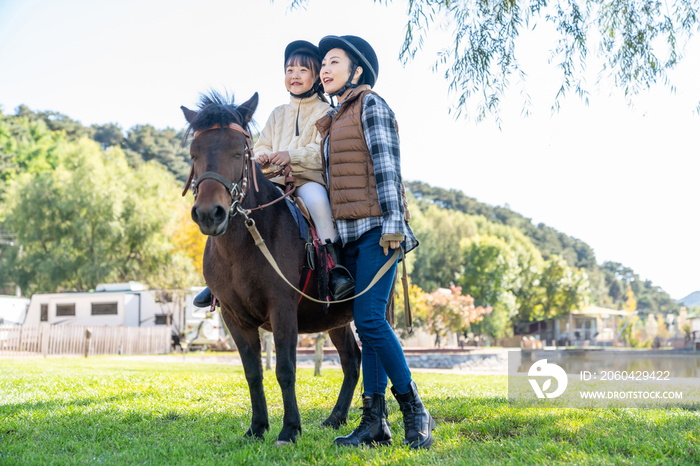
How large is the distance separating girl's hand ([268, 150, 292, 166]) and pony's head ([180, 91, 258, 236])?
28 cm

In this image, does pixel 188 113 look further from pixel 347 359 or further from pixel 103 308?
pixel 103 308

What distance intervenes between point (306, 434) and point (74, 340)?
20252mm

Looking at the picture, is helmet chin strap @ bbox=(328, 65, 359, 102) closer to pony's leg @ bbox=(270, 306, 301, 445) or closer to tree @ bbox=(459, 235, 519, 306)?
pony's leg @ bbox=(270, 306, 301, 445)

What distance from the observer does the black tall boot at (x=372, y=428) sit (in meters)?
3.37

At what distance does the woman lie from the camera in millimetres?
3318

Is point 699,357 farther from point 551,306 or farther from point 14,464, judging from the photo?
point 14,464

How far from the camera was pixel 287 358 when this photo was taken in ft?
10.9

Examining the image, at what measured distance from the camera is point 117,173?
106ft

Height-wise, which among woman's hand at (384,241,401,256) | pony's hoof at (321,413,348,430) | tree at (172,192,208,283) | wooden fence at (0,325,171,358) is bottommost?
wooden fence at (0,325,171,358)

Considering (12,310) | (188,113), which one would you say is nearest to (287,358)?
(188,113)

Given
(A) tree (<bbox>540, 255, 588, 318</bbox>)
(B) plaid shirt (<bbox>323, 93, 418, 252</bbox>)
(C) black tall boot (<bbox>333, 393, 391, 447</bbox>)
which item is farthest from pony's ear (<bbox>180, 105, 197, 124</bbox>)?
(A) tree (<bbox>540, 255, 588, 318</bbox>)

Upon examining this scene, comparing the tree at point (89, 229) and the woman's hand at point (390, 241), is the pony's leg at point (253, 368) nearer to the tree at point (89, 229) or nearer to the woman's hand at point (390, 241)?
the woman's hand at point (390, 241)

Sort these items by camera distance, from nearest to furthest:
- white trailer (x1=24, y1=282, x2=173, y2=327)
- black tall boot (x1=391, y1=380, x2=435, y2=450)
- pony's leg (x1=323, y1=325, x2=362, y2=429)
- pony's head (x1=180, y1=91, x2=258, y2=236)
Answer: pony's head (x1=180, y1=91, x2=258, y2=236) → black tall boot (x1=391, y1=380, x2=435, y2=450) → pony's leg (x1=323, y1=325, x2=362, y2=429) → white trailer (x1=24, y1=282, x2=173, y2=327)

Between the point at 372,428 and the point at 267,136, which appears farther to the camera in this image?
the point at 267,136
